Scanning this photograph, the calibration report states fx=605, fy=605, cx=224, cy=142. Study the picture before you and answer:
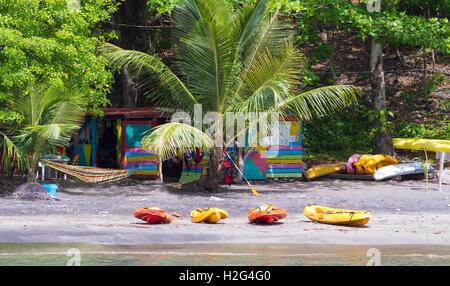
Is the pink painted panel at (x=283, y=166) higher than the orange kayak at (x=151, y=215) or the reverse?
higher

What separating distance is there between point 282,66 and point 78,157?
763cm

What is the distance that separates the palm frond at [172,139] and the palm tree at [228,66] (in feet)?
1.05

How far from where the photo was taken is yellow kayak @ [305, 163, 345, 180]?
1912 centimetres

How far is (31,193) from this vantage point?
14742mm

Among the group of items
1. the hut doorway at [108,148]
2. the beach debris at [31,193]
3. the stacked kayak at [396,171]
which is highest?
the hut doorway at [108,148]

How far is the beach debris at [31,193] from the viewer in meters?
14.7

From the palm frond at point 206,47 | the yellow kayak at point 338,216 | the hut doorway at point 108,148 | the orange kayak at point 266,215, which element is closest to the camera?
the yellow kayak at point 338,216

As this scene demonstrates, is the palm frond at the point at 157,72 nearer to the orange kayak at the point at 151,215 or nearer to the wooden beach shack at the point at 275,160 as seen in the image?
the wooden beach shack at the point at 275,160

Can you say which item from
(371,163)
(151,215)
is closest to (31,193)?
(151,215)

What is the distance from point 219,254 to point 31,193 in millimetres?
6228

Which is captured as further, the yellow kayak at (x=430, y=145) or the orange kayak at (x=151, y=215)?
the yellow kayak at (x=430, y=145)

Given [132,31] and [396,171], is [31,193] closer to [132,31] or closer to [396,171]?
[132,31]

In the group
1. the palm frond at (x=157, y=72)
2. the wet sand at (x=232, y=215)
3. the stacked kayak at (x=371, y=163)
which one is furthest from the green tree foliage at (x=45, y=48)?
the stacked kayak at (x=371, y=163)
